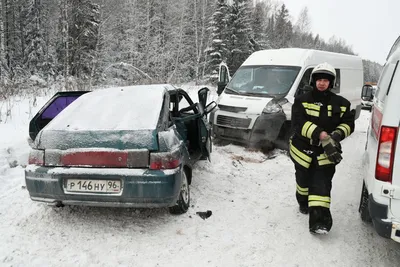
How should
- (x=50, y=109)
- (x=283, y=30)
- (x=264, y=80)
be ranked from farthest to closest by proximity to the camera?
(x=283, y=30) → (x=264, y=80) → (x=50, y=109)

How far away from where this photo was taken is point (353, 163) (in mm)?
6551

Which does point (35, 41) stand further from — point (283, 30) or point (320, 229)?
point (283, 30)

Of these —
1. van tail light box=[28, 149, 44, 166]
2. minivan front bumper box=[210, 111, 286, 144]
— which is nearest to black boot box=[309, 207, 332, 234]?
van tail light box=[28, 149, 44, 166]

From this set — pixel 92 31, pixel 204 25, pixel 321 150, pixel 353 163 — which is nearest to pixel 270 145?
pixel 353 163

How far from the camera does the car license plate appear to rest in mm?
3186

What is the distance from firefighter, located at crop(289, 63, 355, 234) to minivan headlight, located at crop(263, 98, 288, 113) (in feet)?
10.3

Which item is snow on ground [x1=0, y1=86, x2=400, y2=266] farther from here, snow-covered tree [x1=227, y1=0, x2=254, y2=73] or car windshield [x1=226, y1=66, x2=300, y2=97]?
snow-covered tree [x1=227, y1=0, x2=254, y2=73]

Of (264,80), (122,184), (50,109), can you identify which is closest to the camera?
(122,184)

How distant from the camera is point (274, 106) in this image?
6723 millimetres

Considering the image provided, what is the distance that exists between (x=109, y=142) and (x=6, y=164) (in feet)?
8.87

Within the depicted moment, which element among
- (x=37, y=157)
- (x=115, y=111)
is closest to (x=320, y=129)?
(x=115, y=111)

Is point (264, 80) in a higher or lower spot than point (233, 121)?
higher

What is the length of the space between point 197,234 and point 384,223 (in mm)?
1789

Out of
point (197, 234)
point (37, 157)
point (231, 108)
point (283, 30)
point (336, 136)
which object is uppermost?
point (283, 30)
